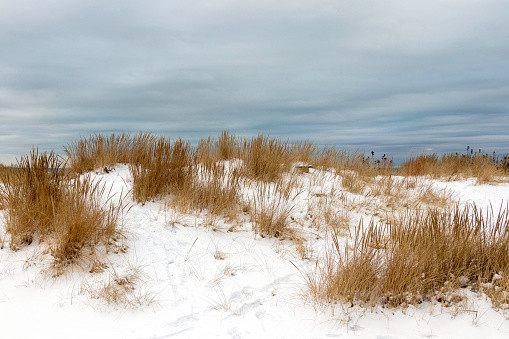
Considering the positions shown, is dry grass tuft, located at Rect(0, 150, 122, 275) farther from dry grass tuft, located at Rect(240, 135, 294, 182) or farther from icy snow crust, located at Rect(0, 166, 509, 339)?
dry grass tuft, located at Rect(240, 135, 294, 182)

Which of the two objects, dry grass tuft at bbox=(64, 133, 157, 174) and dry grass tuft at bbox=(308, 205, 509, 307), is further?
dry grass tuft at bbox=(64, 133, 157, 174)

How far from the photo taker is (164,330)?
274 cm

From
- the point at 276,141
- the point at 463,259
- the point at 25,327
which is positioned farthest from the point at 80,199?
the point at 276,141

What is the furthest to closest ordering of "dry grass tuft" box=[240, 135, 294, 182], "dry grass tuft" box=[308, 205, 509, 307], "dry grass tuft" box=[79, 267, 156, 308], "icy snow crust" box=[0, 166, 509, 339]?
"dry grass tuft" box=[240, 135, 294, 182] < "dry grass tuft" box=[79, 267, 156, 308] < "dry grass tuft" box=[308, 205, 509, 307] < "icy snow crust" box=[0, 166, 509, 339]

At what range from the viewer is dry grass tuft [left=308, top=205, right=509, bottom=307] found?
2.89m

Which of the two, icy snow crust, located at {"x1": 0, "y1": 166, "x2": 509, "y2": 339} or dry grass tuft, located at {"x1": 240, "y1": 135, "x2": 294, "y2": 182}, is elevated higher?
dry grass tuft, located at {"x1": 240, "y1": 135, "x2": 294, "y2": 182}

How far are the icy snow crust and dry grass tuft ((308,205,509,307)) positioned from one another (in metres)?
0.14

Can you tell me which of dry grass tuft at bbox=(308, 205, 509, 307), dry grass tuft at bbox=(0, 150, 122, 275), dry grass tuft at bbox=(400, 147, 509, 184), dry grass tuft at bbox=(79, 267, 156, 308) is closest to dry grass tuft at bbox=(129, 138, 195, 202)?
dry grass tuft at bbox=(0, 150, 122, 275)

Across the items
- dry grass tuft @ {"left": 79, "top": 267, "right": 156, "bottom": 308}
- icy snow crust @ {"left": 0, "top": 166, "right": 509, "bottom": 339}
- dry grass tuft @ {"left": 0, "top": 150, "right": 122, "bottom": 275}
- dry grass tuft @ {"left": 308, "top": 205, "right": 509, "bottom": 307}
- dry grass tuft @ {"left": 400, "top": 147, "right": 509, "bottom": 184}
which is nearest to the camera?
icy snow crust @ {"left": 0, "top": 166, "right": 509, "bottom": 339}

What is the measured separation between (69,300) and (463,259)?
411 centimetres

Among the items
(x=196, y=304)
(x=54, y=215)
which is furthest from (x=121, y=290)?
(x=54, y=215)

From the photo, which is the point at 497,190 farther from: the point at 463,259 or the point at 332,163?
the point at 463,259

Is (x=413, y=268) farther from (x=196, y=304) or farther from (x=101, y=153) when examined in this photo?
(x=101, y=153)


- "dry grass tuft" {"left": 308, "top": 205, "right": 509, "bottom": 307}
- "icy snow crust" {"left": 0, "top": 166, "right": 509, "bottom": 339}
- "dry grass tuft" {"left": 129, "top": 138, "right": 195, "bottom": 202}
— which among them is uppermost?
"dry grass tuft" {"left": 129, "top": 138, "right": 195, "bottom": 202}
